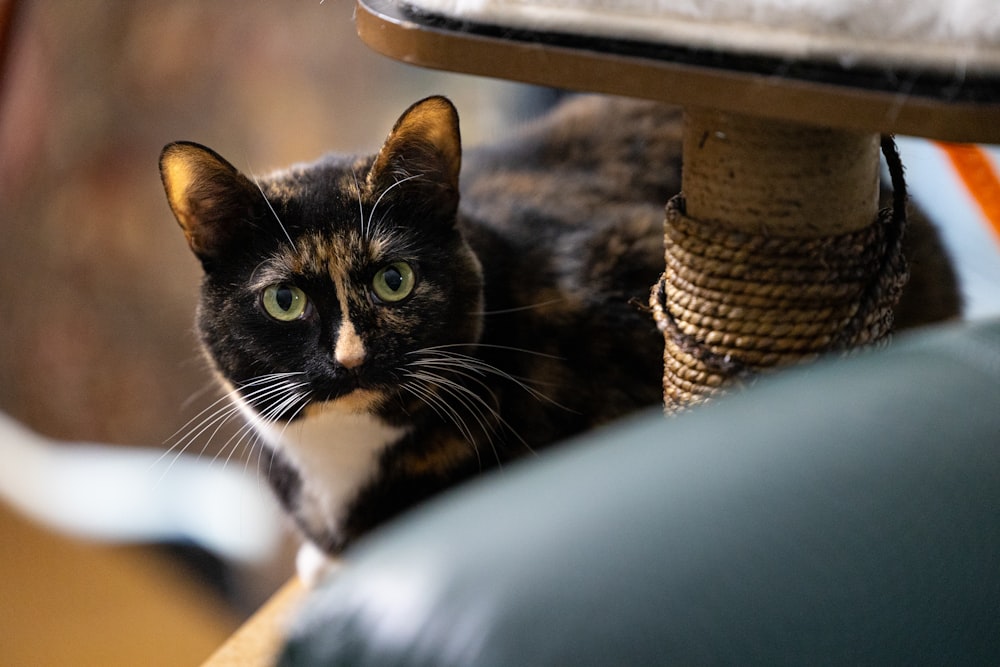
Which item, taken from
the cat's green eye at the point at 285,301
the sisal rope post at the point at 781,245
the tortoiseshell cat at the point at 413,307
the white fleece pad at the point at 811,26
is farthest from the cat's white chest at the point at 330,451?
the white fleece pad at the point at 811,26

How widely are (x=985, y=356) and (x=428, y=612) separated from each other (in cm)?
26

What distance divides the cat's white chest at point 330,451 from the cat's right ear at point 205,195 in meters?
0.20

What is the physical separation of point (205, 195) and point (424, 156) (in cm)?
21

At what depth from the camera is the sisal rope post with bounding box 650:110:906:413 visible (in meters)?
0.79

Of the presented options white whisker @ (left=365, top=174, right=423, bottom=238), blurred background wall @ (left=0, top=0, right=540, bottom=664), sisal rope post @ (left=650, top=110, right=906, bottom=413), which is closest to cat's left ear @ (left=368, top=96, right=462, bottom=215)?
white whisker @ (left=365, top=174, right=423, bottom=238)

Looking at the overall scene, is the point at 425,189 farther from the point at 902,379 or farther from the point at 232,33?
the point at 232,33

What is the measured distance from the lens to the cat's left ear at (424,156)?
868mm

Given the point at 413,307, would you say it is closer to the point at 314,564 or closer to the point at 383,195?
the point at 383,195

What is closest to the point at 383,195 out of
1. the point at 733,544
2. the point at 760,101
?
the point at 760,101

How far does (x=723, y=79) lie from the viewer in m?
0.60

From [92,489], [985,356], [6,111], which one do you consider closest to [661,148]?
[985,356]

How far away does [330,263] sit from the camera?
895 mm

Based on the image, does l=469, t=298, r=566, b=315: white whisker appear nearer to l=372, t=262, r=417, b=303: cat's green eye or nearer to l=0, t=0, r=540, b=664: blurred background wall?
l=372, t=262, r=417, b=303: cat's green eye

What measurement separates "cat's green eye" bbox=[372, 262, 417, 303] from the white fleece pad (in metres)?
0.33
